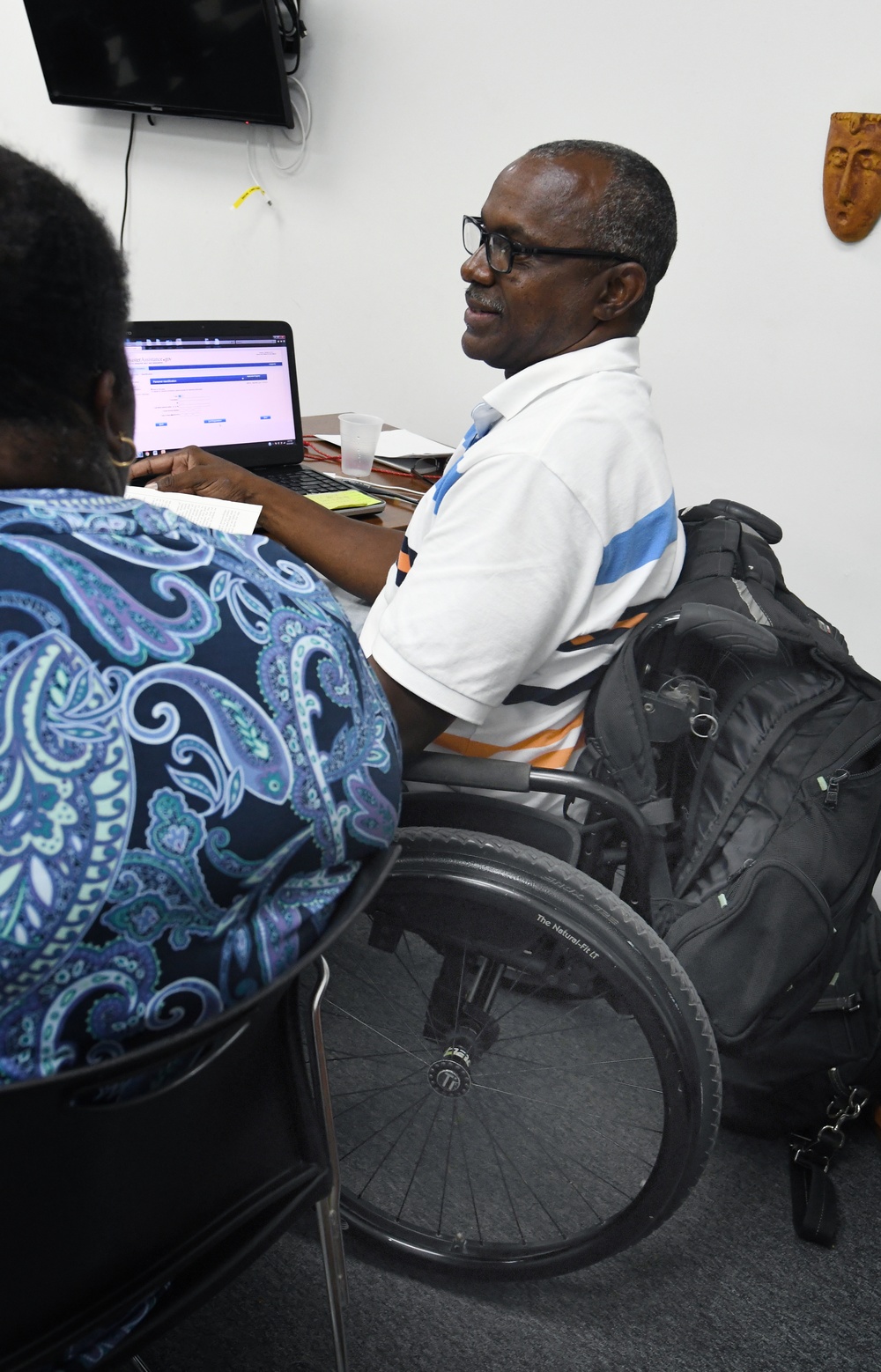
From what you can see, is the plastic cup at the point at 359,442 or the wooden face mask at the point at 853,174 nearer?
the plastic cup at the point at 359,442

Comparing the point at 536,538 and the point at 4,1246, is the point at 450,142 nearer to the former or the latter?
the point at 536,538

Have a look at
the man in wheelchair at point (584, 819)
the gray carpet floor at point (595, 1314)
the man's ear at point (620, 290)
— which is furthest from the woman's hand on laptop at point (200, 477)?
the gray carpet floor at point (595, 1314)

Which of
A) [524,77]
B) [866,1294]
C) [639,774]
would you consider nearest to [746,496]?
[524,77]

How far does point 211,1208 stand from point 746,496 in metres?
2.19

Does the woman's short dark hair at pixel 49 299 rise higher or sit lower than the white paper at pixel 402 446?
higher

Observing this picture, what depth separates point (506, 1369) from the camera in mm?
1095

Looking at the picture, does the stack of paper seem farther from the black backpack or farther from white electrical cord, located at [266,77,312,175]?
white electrical cord, located at [266,77,312,175]

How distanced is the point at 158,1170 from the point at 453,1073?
0.53 metres

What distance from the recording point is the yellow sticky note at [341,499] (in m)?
1.64

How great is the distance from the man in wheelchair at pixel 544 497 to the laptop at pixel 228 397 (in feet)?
1.75

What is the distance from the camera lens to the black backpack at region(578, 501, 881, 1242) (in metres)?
0.99

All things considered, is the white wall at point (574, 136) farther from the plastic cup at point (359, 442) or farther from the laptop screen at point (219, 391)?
the plastic cup at point (359, 442)

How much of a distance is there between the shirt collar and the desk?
434 millimetres

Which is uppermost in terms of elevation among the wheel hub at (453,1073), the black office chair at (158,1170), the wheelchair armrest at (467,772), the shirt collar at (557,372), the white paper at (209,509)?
the shirt collar at (557,372)
